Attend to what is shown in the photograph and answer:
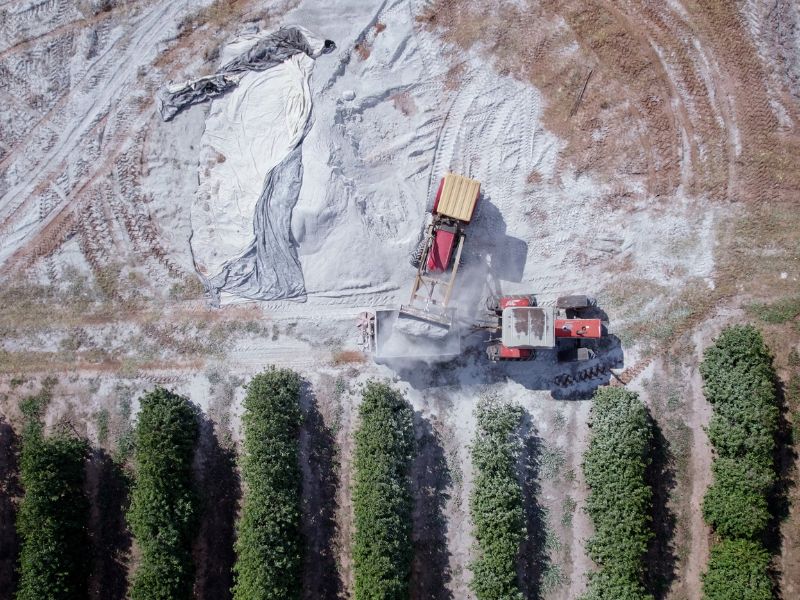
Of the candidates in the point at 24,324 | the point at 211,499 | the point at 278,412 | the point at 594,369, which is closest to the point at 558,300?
the point at 594,369

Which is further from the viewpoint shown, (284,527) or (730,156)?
(730,156)

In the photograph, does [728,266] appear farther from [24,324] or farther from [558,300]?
[24,324]

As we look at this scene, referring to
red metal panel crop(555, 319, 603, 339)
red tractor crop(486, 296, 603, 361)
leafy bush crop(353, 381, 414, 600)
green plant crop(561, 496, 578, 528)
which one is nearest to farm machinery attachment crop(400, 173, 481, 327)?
red tractor crop(486, 296, 603, 361)

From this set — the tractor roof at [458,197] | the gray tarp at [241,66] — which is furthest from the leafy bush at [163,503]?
the tractor roof at [458,197]

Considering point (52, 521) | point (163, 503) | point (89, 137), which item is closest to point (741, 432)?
point (163, 503)

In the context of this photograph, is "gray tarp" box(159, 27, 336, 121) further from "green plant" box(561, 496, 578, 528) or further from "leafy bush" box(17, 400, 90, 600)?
"green plant" box(561, 496, 578, 528)

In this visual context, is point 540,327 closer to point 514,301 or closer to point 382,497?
point 514,301
